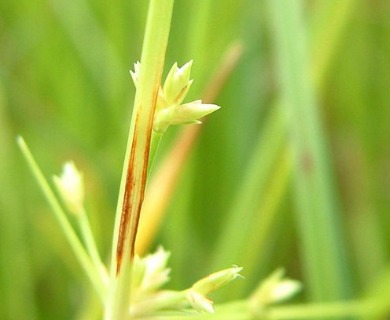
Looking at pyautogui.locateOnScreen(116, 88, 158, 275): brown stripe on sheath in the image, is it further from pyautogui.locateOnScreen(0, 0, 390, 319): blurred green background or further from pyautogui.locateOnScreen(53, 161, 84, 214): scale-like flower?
pyautogui.locateOnScreen(0, 0, 390, 319): blurred green background

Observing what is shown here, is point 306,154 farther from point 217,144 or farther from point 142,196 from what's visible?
point 142,196

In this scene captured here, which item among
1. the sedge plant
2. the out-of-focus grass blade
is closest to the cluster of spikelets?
the sedge plant

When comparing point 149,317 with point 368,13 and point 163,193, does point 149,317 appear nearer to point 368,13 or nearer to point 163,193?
point 163,193

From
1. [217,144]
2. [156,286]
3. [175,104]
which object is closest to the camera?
[175,104]

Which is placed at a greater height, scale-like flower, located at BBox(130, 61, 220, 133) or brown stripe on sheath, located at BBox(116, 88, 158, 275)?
scale-like flower, located at BBox(130, 61, 220, 133)

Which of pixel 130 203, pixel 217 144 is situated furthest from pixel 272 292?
pixel 217 144
